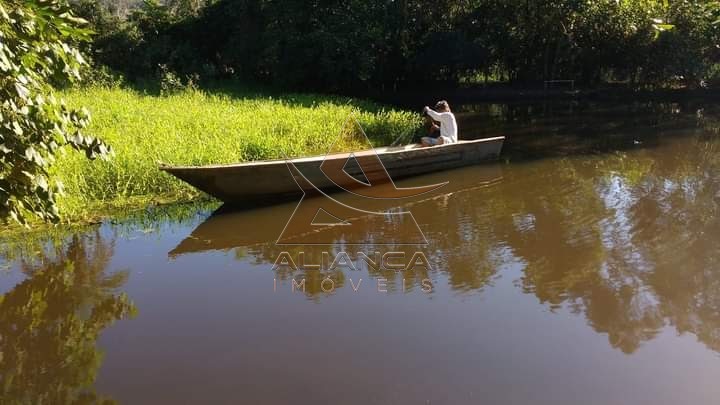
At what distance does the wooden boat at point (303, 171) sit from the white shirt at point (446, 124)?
175 mm

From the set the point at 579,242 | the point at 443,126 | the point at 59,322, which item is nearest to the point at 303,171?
the point at 443,126


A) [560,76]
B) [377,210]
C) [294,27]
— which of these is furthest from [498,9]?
[377,210]

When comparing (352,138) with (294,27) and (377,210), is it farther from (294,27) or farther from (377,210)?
(294,27)

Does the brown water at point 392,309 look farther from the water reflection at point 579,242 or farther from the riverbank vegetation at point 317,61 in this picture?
the riverbank vegetation at point 317,61

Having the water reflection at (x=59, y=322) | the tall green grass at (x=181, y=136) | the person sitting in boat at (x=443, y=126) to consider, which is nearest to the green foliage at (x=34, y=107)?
the water reflection at (x=59, y=322)

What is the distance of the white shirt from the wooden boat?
0.57ft

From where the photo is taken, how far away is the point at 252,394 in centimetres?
305

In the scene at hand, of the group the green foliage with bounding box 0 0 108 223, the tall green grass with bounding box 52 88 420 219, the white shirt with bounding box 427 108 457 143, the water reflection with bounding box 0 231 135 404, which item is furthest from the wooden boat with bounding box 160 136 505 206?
the green foliage with bounding box 0 0 108 223

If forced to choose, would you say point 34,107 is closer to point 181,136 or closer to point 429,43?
point 181,136

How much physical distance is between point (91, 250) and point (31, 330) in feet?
5.13

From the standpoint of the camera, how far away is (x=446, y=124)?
8.24 meters

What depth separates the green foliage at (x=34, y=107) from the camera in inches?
95.0

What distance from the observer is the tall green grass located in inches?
257

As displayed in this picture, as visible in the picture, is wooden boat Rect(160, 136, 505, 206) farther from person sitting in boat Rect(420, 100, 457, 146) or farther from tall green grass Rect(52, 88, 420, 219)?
tall green grass Rect(52, 88, 420, 219)
